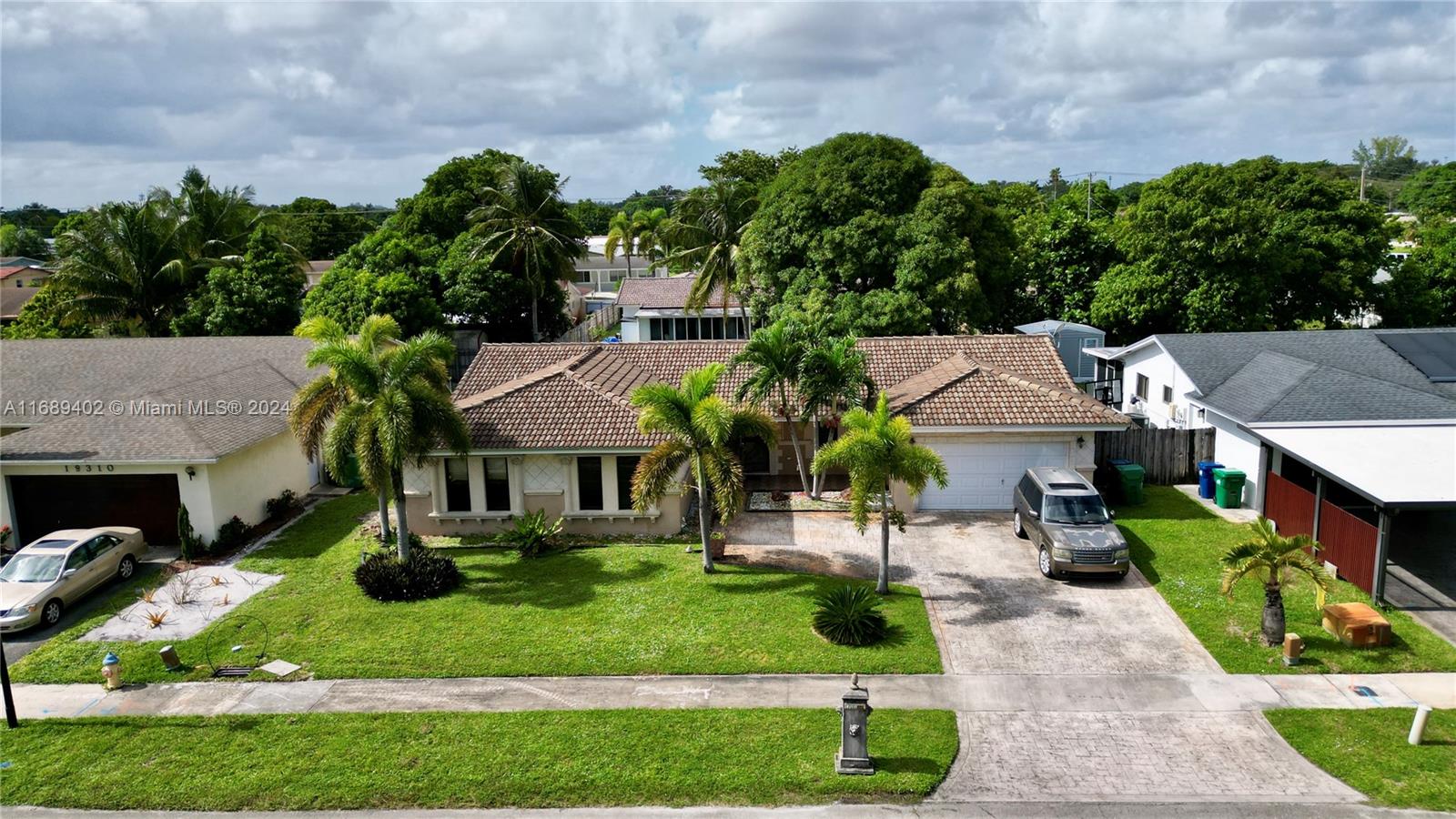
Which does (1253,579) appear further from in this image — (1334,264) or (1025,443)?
(1334,264)

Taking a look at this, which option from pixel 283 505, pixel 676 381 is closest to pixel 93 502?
pixel 283 505

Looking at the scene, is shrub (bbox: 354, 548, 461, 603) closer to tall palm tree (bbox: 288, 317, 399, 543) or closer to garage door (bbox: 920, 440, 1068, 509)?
tall palm tree (bbox: 288, 317, 399, 543)

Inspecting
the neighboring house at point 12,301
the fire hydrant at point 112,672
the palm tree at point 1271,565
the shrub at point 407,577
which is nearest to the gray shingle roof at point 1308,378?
the palm tree at point 1271,565

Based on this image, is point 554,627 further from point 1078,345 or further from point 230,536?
point 1078,345

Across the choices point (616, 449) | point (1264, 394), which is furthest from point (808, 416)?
point (1264, 394)

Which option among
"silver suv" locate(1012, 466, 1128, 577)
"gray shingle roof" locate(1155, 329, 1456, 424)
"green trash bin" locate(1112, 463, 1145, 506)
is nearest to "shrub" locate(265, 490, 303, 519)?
"silver suv" locate(1012, 466, 1128, 577)

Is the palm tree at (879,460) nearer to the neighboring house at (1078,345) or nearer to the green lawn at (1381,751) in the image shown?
the green lawn at (1381,751)
